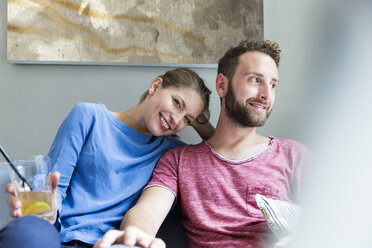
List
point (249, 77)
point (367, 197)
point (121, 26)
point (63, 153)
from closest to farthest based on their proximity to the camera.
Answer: point (367, 197)
point (63, 153)
point (249, 77)
point (121, 26)

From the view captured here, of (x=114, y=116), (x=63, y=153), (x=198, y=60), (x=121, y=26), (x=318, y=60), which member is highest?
(x=121, y=26)

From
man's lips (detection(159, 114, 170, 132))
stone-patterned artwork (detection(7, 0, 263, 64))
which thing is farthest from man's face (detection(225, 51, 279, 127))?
stone-patterned artwork (detection(7, 0, 263, 64))

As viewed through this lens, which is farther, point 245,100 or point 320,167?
point 245,100

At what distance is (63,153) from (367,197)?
3.25 feet

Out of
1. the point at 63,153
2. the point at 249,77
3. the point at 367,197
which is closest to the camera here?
the point at 367,197

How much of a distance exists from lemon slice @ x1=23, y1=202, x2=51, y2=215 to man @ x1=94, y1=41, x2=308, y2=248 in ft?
0.91

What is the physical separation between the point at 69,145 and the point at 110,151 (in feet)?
0.46

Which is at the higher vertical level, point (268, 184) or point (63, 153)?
point (63, 153)

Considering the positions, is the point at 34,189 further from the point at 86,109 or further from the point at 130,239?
the point at 86,109

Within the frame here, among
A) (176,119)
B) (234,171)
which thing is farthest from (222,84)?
(234,171)

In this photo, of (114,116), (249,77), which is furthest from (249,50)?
(114,116)

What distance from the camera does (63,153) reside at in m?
1.11

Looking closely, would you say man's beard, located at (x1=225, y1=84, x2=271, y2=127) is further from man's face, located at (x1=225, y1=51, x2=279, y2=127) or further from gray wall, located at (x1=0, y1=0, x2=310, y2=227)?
gray wall, located at (x1=0, y1=0, x2=310, y2=227)

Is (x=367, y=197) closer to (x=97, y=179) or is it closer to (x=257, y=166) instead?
(x=257, y=166)
